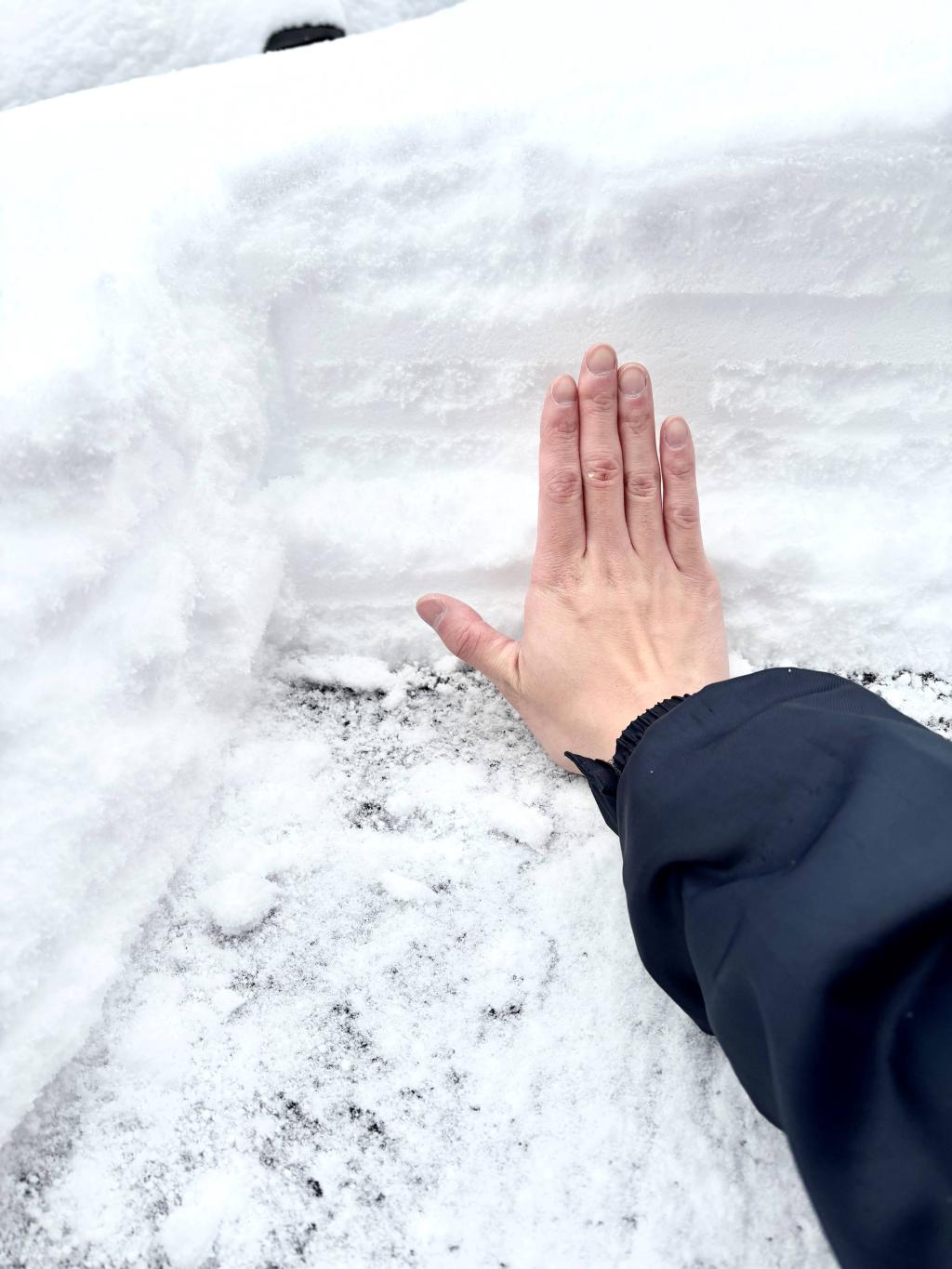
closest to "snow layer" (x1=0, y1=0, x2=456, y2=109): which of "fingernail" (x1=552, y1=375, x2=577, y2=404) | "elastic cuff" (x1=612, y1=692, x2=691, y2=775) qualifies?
"fingernail" (x1=552, y1=375, x2=577, y2=404)

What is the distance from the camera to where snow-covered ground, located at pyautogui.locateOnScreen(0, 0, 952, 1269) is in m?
0.80

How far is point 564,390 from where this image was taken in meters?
0.98

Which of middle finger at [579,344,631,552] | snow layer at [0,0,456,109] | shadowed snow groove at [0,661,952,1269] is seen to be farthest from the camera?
snow layer at [0,0,456,109]

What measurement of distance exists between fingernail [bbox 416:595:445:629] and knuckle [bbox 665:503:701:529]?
0.29 meters

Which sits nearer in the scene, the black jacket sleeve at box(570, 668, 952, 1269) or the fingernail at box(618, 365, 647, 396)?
the black jacket sleeve at box(570, 668, 952, 1269)

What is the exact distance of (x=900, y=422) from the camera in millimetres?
1083

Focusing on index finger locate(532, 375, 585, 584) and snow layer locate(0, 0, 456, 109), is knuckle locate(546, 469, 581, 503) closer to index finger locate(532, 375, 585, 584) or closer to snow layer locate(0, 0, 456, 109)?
index finger locate(532, 375, 585, 584)

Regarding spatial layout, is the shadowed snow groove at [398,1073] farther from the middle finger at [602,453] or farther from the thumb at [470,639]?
the middle finger at [602,453]

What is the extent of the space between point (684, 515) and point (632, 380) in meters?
0.16

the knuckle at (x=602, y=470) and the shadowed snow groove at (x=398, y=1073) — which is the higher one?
the knuckle at (x=602, y=470)

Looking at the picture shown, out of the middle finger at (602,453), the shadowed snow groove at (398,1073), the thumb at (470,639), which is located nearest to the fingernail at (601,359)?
the middle finger at (602,453)

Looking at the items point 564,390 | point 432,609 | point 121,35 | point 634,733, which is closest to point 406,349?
point 564,390

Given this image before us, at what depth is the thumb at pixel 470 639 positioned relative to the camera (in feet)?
3.31

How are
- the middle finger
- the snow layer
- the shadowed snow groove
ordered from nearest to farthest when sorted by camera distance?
the shadowed snow groove
the middle finger
the snow layer
